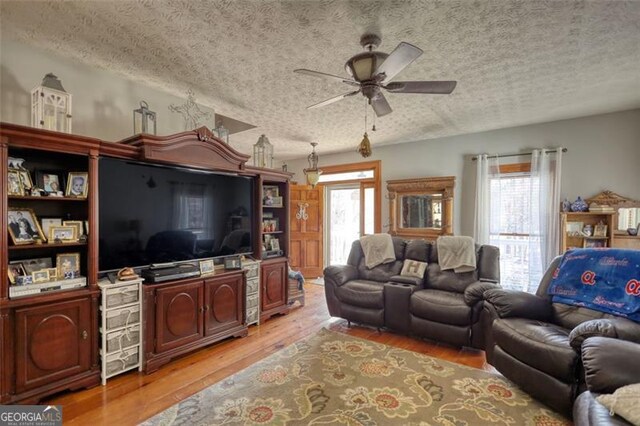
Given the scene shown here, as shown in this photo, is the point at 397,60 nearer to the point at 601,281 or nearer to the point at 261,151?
the point at 601,281

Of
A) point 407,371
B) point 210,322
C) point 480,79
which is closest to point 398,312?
point 407,371

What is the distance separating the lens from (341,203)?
6602 millimetres

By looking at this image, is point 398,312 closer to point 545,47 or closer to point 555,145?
point 545,47

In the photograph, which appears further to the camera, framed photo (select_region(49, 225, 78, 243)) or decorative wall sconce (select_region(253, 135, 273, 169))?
decorative wall sconce (select_region(253, 135, 273, 169))

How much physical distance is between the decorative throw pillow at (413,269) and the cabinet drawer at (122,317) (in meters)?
2.90

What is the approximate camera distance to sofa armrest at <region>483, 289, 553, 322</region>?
2.49 metres

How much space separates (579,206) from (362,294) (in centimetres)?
318

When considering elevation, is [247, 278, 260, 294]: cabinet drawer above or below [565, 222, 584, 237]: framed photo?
below

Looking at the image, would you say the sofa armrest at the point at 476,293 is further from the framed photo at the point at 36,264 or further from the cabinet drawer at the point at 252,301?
the framed photo at the point at 36,264

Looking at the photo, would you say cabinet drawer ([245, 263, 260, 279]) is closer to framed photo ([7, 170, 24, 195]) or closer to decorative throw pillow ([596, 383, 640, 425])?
framed photo ([7, 170, 24, 195])

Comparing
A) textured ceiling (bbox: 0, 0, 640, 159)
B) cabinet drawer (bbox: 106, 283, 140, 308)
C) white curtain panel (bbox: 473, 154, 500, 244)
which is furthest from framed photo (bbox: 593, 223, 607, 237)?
cabinet drawer (bbox: 106, 283, 140, 308)

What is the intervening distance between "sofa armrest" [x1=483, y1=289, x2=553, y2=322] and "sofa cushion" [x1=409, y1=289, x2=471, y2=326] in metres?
0.42

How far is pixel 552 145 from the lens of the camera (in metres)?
4.33

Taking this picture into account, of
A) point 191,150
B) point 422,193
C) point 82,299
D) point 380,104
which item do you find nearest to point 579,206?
point 422,193
